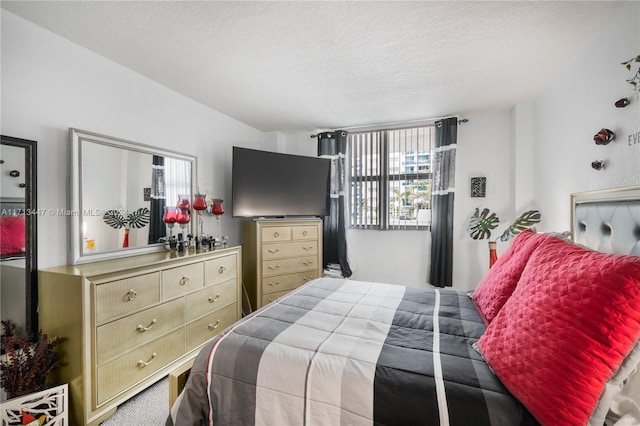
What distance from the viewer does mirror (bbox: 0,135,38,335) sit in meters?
1.58

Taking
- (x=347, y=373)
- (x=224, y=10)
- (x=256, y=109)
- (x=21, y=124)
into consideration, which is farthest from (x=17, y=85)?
(x=347, y=373)

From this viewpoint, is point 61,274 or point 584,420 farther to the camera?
point 61,274

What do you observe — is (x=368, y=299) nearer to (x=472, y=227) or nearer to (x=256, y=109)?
(x=472, y=227)

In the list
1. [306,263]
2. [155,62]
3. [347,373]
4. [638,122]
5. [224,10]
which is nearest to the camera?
[347,373]

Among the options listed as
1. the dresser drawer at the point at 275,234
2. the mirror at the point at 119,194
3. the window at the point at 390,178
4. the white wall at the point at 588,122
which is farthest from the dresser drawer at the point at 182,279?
the white wall at the point at 588,122

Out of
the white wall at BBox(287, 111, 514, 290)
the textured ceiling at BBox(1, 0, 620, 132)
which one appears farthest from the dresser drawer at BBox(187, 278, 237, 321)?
the textured ceiling at BBox(1, 0, 620, 132)

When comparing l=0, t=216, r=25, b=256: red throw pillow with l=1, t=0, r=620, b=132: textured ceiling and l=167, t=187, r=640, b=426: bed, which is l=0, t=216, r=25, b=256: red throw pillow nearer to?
l=1, t=0, r=620, b=132: textured ceiling

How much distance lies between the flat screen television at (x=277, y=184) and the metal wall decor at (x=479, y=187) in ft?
5.98

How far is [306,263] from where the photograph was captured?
11.5 ft

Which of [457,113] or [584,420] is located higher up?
[457,113]

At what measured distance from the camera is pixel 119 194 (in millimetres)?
2223

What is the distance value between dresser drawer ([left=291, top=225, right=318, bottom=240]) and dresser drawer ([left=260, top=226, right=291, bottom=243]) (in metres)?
0.07

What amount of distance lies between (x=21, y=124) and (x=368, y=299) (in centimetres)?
239

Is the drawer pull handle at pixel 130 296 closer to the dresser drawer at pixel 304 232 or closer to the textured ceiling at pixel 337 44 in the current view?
the textured ceiling at pixel 337 44
